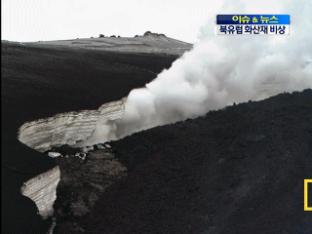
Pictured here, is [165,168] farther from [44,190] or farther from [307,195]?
[307,195]

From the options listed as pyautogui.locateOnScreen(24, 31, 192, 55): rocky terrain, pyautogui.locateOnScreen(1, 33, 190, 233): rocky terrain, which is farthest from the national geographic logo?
pyautogui.locateOnScreen(24, 31, 192, 55): rocky terrain

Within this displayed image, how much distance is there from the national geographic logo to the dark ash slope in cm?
21

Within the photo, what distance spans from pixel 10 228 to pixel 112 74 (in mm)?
19904

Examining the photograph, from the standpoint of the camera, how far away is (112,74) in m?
32.9

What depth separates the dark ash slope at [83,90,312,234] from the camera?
1762 cm

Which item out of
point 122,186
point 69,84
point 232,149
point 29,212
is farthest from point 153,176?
point 69,84

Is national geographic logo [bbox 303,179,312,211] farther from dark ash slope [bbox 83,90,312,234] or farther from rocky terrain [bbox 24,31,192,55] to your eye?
rocky terrain [bbox 24,31,192,55]

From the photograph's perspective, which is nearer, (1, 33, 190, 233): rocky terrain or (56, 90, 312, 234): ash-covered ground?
(1, 33, 190, 233): rocky terrain

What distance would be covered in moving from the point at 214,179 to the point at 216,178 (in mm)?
121

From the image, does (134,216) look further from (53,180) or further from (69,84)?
(69,84)

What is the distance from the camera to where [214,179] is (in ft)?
68.3

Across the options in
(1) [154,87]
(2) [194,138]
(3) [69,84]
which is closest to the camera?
(2) [194,138]

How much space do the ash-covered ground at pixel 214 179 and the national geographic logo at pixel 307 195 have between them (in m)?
0.20

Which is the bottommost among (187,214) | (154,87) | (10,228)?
(187,214)
